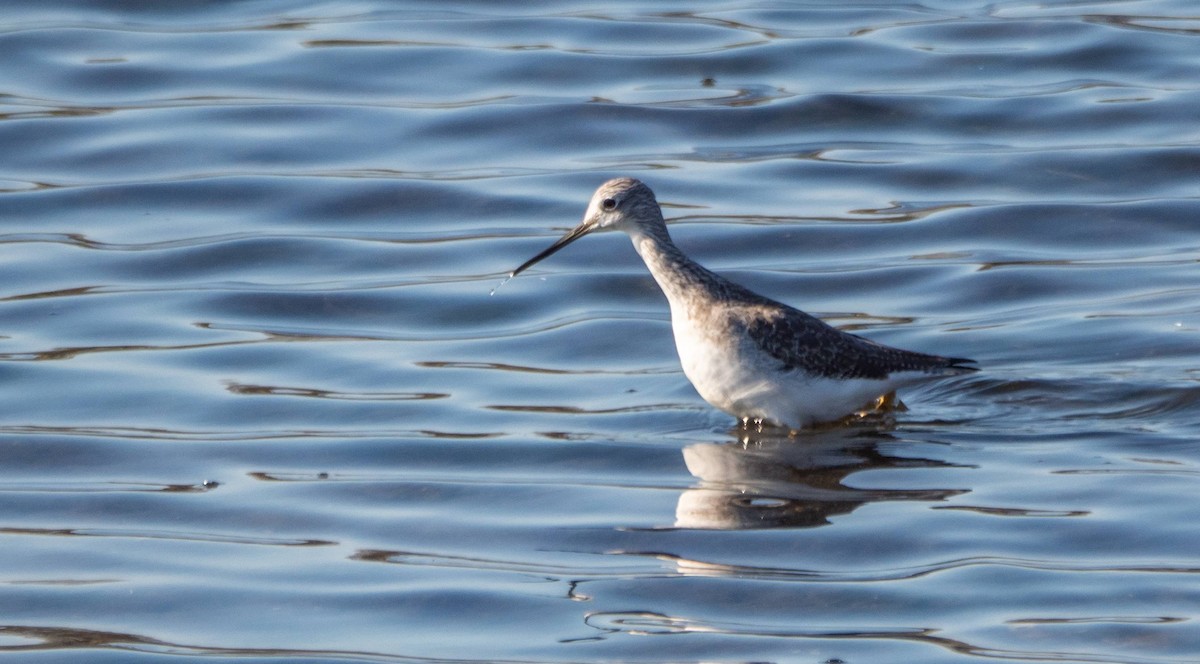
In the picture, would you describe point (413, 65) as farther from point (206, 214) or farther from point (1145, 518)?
point (1145, 518)

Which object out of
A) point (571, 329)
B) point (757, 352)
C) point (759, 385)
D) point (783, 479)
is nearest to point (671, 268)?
point (757, 352)

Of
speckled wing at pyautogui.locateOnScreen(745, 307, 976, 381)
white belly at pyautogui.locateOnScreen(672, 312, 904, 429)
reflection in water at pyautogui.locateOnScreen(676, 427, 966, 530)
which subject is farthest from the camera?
speckled wing at pyautogui.locateOnScreen(745, 307, 976, 381)

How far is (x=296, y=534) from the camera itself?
873cm

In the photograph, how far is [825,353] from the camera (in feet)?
34.0

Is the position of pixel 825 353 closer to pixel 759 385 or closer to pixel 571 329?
pixel 759 385

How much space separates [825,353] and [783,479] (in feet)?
3.63

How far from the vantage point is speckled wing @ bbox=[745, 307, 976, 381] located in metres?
10.2

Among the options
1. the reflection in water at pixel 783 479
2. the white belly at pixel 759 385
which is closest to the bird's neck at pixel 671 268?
the white belly at pixel 759 385

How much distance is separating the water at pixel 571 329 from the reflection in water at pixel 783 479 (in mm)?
33

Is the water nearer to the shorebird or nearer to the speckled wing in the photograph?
the shorebird

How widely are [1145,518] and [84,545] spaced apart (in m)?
4.91

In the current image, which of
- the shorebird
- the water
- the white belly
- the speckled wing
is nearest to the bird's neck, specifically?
the shorebird

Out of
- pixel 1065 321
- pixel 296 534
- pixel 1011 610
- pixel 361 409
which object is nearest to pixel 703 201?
pixel 1065 321

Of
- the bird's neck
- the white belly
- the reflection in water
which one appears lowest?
the reflection in water
